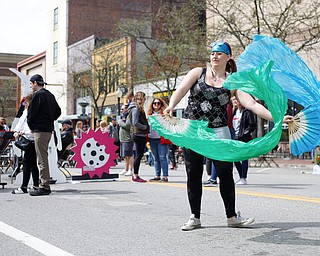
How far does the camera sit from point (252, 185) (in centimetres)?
1264

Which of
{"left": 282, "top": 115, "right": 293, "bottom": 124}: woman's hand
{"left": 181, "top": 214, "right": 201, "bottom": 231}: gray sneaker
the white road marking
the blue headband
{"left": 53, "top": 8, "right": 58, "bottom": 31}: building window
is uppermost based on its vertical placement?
{"left": 53, "top": 8, "right": 58, "bottom": 31}: building window

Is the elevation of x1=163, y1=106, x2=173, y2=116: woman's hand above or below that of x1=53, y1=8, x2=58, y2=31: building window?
below

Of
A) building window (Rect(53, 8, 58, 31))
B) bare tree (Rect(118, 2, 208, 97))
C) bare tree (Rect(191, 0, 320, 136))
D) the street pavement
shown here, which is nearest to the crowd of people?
the street pavement

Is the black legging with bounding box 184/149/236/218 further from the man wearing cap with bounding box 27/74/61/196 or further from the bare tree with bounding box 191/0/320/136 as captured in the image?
the bare tree with bounding box 191/0/320/136

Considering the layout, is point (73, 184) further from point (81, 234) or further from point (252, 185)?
point (81, 234)

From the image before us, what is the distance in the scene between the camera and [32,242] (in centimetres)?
591

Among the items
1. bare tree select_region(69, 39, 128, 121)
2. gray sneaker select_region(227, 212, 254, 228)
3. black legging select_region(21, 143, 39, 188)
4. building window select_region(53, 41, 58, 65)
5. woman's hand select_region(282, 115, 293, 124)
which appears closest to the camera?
woman's hand select_region(282, 115, 293, 124)

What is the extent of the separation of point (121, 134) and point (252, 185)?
12.8 feet

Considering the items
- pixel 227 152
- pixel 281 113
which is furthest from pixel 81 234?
pixel 281 113

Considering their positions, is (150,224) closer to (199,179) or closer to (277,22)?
(199,179)

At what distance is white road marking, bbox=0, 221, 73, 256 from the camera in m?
5.40

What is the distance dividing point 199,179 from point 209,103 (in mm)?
873

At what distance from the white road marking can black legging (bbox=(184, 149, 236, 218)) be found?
1.75 meters

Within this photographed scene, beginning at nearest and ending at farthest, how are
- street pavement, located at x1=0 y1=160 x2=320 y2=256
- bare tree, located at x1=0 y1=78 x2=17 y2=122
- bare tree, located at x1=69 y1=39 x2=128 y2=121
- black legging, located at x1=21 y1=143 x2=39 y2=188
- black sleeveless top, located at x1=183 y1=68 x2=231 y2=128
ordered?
1. street pavement, located at x1=0 y1=160 x2=320 y2=256
2. black sleeveless top, located at x1=183 y1=68 x2=231 y2=128
3. black legging, located at x1=21 y1=143 x2=39 y2=188
4. bare tree, located at x1=69 y1=39 x2=128 y2=121
5. bare tree, located at x1=0 y1=78 x2=17 y2=122
